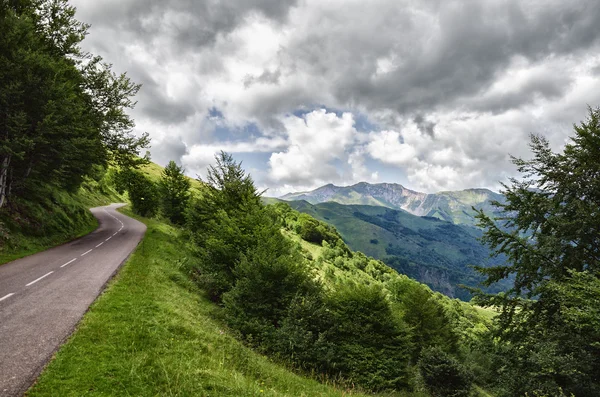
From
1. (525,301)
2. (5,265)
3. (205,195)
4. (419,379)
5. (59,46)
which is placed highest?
(59,46)

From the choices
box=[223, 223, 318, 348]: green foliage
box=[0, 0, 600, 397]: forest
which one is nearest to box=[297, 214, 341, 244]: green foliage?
box=[0, 0, 600, 397]: forest

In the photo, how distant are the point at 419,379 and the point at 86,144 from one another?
34.6 metres

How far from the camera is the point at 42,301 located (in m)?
12.0

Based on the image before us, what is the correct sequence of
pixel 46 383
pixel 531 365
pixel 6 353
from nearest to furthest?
1. pixel 46 383
2. pixel 6 353
3. pixel 531 365

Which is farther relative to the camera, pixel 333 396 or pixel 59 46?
pixel 59 46

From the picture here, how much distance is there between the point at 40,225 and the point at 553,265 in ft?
128

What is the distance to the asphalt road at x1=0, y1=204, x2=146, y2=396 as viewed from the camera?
296 inches

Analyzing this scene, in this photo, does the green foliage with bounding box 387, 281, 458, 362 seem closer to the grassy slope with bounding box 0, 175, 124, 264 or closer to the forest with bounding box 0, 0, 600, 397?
the forest with bounding box 0, 0, 600, 397

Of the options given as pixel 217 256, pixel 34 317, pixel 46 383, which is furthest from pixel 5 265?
pixel 46 383

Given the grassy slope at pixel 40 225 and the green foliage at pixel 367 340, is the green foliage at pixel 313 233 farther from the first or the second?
the green foliage at pixel 367 340

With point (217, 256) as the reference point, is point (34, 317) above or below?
below

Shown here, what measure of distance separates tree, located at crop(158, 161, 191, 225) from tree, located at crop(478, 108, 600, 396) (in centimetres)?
4029

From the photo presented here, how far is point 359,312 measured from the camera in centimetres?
1858

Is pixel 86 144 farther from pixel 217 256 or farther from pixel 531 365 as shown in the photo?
pixel 531 365
